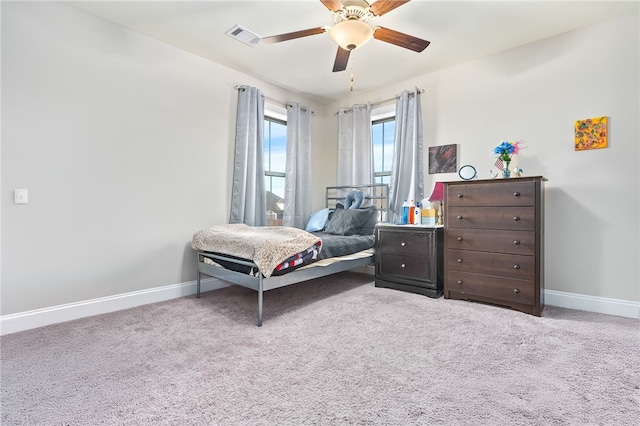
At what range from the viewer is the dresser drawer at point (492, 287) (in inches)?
99.7

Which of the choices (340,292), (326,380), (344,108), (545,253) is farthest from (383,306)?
(344,108)

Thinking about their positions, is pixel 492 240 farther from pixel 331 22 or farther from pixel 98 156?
pixel 98 156

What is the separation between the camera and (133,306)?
2779 mm

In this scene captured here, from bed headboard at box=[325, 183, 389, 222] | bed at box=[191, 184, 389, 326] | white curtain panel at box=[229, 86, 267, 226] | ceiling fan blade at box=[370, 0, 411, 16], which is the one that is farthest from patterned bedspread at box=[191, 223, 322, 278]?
ceiling fan blade at box=[370, 0, 411, 16]

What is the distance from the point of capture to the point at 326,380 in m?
1.55

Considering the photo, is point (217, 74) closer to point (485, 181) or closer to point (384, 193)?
point (384, 193)

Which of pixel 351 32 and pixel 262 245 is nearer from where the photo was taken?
pixel 351 32

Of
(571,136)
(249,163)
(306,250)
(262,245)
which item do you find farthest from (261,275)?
(571,136)

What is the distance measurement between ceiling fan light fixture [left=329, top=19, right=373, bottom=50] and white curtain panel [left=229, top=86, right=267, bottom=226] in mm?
1716

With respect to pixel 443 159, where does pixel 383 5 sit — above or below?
above

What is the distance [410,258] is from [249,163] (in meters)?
2.17

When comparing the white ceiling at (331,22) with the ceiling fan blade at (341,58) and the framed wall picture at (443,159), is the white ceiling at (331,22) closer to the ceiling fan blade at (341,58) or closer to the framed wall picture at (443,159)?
the ceiling fan blade at (341,58)

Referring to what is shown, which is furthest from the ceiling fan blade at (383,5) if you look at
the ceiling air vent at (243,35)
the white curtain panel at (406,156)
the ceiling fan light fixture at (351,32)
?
the white curtain panel at (406,156)

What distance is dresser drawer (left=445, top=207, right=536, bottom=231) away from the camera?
8.33 feet
